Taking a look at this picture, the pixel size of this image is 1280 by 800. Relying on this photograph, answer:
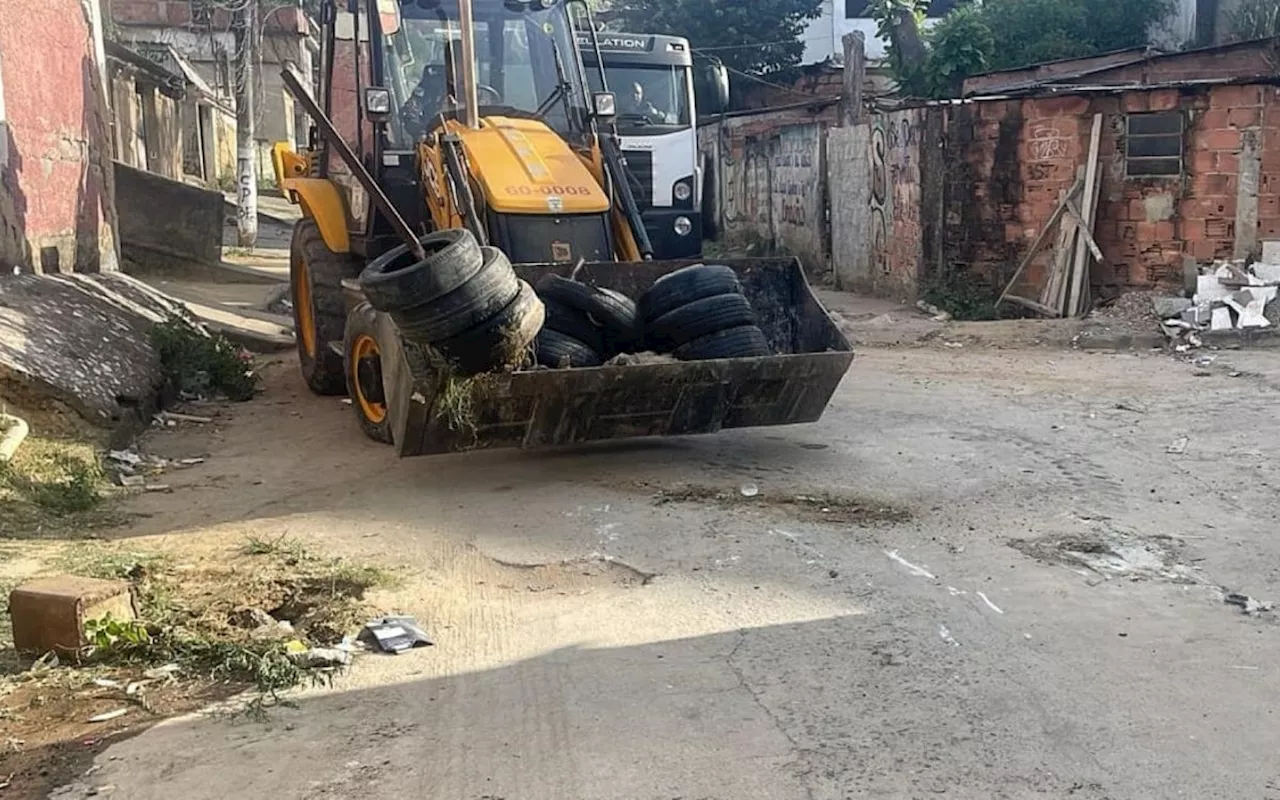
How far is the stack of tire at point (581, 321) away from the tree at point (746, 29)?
28060 mm

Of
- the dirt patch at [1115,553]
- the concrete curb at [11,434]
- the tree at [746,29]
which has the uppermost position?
the tree at [746,29]

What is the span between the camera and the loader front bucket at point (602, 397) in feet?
21.3

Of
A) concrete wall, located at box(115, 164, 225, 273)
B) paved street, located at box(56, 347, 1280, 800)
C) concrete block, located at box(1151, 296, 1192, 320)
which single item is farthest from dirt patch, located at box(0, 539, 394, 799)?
concrete wall, located at box(115, 164, 225, 273)

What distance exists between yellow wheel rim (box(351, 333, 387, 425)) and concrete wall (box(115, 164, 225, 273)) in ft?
33.5

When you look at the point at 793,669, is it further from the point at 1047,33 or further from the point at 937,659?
the point at 1047,33

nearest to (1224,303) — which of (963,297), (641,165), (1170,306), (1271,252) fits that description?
(1170,306)

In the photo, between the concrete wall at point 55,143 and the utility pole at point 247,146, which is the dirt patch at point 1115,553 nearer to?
the concrete wall at point 55,143

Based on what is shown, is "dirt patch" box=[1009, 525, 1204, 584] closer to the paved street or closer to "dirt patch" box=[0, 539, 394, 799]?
the paved street

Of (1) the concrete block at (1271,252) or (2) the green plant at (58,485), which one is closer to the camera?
(2) the green plant at (58,485)

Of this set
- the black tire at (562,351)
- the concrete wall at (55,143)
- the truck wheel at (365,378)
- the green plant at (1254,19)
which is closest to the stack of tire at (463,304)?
the black tire at (562,351)

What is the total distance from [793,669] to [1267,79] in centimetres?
1142

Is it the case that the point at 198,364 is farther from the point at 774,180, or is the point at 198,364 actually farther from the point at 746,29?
the point at 746,29

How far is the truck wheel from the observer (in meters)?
7.88

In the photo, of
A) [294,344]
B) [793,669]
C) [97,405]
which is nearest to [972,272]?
[294,344]
